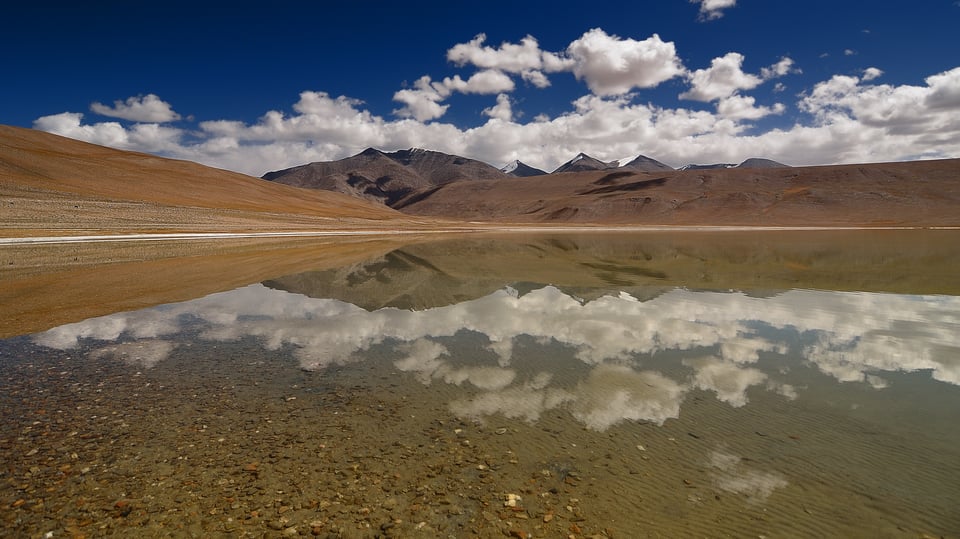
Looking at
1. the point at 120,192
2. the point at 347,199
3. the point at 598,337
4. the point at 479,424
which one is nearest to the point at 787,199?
the point at 347,199

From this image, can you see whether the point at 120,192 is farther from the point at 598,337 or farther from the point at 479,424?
the point at 479,424

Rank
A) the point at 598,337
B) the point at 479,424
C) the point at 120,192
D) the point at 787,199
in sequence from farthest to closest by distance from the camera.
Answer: the point at 787,199 → the point at 120,192 → the point at 598,337 → the point at 479,424

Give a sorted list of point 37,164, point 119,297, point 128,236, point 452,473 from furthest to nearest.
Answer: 1. point 37,164
2. point 128,236
3. point 119,297
4. point 452,473

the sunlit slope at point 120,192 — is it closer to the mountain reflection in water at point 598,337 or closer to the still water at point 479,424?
the mountain reflection in water at point 598,337

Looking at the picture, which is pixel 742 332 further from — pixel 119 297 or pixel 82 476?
pixel 119 297

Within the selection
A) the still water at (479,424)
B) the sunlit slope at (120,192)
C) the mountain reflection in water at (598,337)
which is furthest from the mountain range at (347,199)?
the still water at (479,424)

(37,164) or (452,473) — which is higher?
(37,164)

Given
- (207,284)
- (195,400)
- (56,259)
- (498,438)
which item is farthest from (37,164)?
(498,438)
